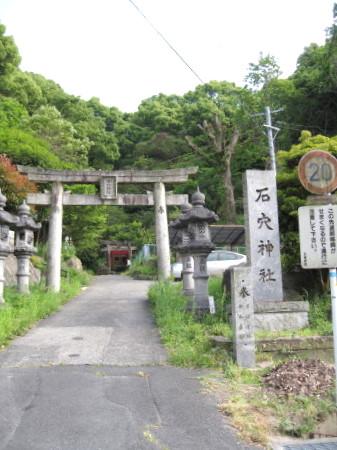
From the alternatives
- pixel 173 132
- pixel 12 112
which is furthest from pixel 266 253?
pixel 173 132

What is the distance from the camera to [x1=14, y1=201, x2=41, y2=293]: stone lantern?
12883 mm

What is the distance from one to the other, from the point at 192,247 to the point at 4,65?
1165 inches

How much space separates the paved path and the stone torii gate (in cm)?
623

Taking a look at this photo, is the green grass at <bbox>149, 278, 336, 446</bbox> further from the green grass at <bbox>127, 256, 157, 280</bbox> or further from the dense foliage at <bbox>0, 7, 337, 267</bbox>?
the green grass at <bbox>127, 256, 157, 280</bbox>

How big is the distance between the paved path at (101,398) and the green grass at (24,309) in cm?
28

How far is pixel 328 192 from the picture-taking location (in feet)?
18.5

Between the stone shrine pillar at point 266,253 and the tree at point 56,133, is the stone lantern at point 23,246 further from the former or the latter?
the tree at point 56,133

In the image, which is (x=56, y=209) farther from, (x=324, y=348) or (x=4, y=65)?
(x=4, y=65)

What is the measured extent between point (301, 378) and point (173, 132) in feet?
109

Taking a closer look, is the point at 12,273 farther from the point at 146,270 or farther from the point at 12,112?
the point at 12,112

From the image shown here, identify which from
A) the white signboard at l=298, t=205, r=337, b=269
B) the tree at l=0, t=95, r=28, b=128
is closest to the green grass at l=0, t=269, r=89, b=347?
the white signboard at l=298, t=205, r=337, b=269

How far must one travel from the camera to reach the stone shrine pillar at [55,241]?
14.7 metres

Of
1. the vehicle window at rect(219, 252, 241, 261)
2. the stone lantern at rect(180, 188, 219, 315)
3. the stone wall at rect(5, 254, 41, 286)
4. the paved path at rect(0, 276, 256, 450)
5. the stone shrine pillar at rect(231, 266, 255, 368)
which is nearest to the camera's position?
the paved path at rect(0, 276, 256, 450)

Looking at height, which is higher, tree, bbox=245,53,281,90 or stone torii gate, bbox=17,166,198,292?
tree, bbox=245,53,281,90
